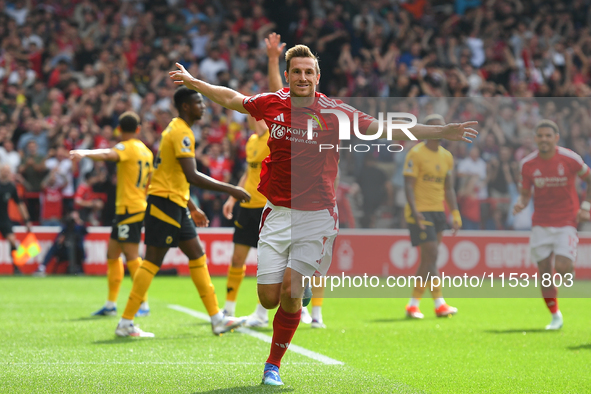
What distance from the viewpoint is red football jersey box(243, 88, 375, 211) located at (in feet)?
16.8

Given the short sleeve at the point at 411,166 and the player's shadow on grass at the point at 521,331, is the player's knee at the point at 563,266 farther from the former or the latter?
the short sleeve at the point at 411,166

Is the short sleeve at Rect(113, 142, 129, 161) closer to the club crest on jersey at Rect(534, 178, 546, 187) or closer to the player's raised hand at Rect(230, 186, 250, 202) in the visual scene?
the player's raised hand at Rect(230, 186, 250, 202)

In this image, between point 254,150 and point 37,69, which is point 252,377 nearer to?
point 254,150

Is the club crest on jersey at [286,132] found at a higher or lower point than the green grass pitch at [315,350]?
higher

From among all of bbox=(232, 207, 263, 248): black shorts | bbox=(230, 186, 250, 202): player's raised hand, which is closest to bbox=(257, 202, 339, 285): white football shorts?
bbox=(230, 186, 250, 202): player's raised hand

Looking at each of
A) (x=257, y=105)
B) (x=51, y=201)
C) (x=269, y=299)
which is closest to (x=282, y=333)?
(x=269, y=299)

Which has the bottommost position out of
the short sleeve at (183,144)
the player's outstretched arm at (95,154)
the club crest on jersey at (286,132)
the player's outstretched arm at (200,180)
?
the player's outstretched arm at (200,180)

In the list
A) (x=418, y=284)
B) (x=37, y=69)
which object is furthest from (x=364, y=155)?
(x=37, y=69)

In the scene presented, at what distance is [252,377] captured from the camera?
539 cm

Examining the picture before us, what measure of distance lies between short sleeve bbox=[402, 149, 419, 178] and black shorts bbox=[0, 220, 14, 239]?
888 centimetres

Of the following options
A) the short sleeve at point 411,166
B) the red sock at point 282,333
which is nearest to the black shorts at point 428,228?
the short sleeve at point 411,166

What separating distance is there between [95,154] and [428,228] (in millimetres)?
4564

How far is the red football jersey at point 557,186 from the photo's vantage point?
→ 868 cm

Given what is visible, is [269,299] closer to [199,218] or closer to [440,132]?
[440,132]
